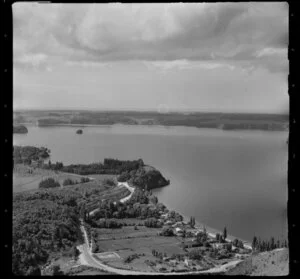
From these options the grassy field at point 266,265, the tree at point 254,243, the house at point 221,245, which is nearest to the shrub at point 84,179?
the house at point 221,245

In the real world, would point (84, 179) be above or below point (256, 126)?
below

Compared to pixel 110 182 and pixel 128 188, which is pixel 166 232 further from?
pixel 110 182

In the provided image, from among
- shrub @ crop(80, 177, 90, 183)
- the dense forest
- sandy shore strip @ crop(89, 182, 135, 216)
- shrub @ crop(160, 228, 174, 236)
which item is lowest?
shrub @ crop(160, 228, 174, 236)

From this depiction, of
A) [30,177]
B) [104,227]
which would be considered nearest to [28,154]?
[30,177]

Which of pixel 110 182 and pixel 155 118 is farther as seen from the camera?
pixel 110 182

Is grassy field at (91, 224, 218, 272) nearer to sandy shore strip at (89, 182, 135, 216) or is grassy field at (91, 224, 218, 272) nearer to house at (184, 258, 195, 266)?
house at (184, 258, 195, 266)

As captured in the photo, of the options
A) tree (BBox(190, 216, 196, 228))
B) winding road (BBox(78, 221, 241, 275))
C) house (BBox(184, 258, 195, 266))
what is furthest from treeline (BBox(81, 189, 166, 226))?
house (BBox(184, 258, 195, 266))
